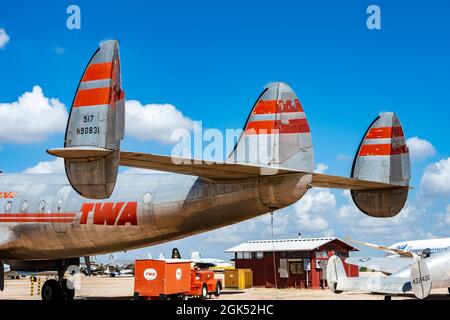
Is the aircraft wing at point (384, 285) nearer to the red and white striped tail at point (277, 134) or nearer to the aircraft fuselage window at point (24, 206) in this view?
the red and white striped tail at point (277, 134)

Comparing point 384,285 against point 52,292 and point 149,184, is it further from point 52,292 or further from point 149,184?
point 52,292

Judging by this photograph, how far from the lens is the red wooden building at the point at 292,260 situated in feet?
129

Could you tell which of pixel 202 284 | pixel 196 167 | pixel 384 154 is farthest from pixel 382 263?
pixel 196 167

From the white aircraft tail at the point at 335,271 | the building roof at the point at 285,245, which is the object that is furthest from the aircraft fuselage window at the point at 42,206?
the building roof at the point at 285,245

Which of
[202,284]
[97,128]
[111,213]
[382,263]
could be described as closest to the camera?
[97,128]

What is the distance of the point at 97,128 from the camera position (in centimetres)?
1121

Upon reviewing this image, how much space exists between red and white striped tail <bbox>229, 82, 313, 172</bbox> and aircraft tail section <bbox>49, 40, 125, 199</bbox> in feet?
13.0

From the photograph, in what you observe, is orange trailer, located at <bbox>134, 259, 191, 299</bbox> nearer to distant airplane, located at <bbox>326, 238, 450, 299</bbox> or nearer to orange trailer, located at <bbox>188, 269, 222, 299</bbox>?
orange trailer, located at <bbox>188, 269, 222, 299</bbox>

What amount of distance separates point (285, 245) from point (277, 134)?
29.6 meters

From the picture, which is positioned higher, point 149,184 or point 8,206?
point 149,184

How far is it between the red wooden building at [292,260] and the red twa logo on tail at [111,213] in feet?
72.0
